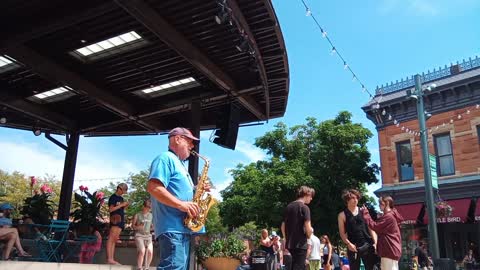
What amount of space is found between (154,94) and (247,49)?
13.5 feet

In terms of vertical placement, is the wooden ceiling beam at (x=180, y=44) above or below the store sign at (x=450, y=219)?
above

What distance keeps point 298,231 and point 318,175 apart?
14.9 meters

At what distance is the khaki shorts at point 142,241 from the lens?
334 inches

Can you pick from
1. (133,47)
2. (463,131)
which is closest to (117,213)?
(133,47)

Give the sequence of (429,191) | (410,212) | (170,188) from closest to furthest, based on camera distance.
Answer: (170,188) < (429,191) < (410,212)

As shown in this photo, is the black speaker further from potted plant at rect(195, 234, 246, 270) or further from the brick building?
the brick building

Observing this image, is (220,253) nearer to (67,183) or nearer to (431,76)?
(67,183)

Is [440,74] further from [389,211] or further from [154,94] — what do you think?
[389,211]

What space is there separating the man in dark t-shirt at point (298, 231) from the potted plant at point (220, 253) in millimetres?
6164

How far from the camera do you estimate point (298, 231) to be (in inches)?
247

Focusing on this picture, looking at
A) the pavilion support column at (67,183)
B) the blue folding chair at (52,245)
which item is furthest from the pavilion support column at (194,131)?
the pavilion support column at (67,183)

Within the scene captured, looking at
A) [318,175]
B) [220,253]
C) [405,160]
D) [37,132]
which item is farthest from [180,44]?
[405,160]

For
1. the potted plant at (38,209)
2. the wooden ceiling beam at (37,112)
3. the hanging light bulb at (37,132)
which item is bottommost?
the potted plant at (38,209)

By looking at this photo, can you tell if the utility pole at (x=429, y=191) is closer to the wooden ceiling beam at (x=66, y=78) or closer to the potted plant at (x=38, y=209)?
the wooden ceiling beam at (x=66, y=78)
